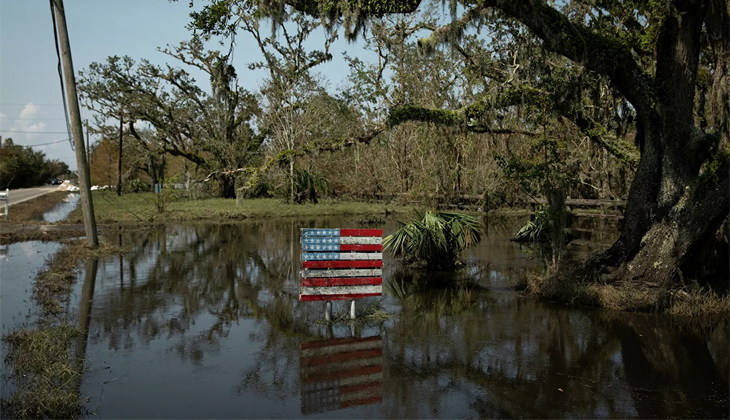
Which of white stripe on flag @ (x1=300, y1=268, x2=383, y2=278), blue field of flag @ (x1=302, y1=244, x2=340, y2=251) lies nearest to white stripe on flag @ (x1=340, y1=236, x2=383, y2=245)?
blue field of flag @ (x1=302, y1=244, x2=340, y2=251)

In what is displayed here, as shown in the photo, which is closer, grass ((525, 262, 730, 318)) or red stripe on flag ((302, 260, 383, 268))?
red stripe on flag ((302, 260, 383, 268))

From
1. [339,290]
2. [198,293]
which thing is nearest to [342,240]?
[339,290]

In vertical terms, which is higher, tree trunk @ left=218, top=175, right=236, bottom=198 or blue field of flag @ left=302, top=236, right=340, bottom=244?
tree trunk @ left=218, top=175, right=236, bottom=198

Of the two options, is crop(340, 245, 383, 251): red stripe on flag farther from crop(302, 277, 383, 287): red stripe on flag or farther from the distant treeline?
the distant treeline

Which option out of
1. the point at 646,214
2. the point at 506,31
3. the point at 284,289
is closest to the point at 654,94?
the point at 646,214

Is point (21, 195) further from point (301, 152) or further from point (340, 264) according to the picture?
point (340, 264)

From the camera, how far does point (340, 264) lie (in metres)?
8.06

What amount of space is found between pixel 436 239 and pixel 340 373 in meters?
6.53

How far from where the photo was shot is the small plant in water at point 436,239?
40.9 feet

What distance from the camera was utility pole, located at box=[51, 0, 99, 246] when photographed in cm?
1442

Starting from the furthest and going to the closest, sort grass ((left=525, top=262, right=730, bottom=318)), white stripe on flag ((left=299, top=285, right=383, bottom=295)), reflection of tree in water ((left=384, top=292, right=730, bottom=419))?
grass ((left=525, top=262, right=730, bottom=318)) → white stripe on flag ((left=299, top=285, right=383, bottom=295)) → reflection of tree in water ((left=384, top=292, right=730, bottom=419))

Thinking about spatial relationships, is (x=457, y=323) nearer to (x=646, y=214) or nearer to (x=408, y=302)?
(x=408, y=302)

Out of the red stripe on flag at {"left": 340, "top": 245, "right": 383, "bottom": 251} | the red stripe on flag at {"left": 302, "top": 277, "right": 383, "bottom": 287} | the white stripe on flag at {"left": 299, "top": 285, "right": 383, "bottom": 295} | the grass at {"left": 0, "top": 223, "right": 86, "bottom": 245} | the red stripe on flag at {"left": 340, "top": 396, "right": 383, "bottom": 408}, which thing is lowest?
the red stripe on flag at {"left": 340, "top": 396, "right": 383, "bottom": 408}

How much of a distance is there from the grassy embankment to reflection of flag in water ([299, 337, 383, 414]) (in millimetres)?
2071
